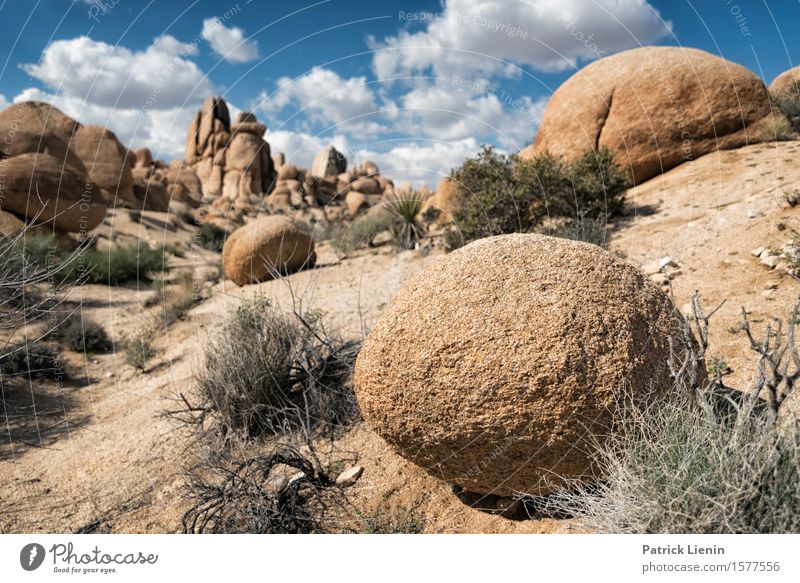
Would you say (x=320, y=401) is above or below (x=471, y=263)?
below

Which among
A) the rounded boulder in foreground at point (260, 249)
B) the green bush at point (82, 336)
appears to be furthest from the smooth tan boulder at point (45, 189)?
the green bush at point (82, 336)

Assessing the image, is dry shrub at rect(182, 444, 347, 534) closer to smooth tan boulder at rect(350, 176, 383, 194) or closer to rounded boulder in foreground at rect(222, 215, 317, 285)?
rounded boulder in foreground at rect(222, 215, 317, 285)

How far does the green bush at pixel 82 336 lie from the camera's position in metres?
9.37

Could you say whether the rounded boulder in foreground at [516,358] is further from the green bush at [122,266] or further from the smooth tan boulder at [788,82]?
the smooth tan boulder at [788,82]

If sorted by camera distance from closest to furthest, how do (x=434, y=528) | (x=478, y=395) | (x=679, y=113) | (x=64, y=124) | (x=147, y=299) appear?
1. (x=478, y=395)
2. (x=434, y=528)
3. (x=679, y=113)
4. (x=147, y=299)
5. (x=64, y=124)

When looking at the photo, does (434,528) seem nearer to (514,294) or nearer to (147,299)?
(514,294)

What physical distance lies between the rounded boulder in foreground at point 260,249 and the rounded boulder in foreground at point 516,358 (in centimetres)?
897

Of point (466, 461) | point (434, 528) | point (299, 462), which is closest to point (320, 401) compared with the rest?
point (299, 462)

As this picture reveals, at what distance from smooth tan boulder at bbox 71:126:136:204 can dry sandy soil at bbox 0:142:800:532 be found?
48.0ft

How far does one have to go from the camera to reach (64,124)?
2162cm

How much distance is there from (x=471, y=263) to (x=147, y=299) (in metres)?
10.9

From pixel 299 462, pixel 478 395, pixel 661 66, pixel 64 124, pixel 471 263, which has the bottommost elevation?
pixel 299 462

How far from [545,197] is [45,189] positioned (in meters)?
11.8
